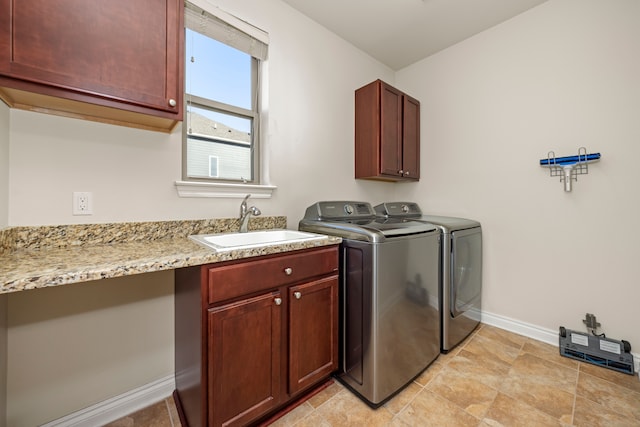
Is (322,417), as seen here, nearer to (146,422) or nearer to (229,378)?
(229,378)

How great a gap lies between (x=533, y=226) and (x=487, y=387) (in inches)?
52.2

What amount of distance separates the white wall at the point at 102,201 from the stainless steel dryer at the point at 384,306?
0.81m

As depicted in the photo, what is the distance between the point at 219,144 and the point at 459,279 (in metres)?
2.05

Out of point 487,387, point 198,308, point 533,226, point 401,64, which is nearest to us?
point 198,308

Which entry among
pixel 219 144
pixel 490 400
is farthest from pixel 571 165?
pixel 219 144

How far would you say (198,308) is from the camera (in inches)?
41.3

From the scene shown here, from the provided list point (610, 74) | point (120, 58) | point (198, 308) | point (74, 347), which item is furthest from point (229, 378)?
point (610, 74)

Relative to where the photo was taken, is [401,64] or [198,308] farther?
[401,64]

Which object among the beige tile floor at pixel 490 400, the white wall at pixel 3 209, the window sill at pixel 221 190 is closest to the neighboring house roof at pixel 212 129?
the window sill at pixel 221 190

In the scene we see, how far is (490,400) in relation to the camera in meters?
1.43

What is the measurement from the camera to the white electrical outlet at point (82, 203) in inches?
48.3

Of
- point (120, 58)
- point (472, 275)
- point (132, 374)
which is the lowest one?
point (132, 374)

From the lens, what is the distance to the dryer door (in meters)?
1.91

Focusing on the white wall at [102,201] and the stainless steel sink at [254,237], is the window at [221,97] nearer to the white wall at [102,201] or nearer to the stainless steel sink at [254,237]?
the white wall at [102,201]
